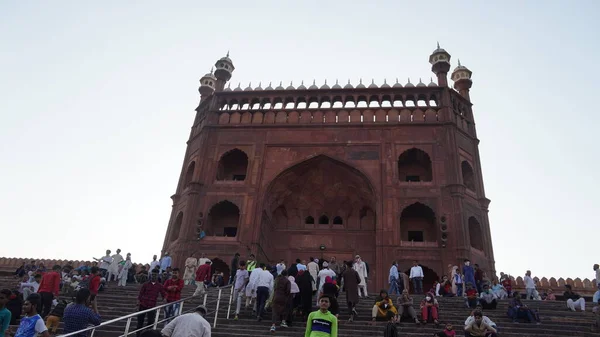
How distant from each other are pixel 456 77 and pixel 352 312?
19.0 metres

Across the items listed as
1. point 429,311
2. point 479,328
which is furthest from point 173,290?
point 479,328

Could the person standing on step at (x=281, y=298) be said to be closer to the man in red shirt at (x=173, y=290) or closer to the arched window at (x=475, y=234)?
the man in red shirt at (x=173, y=290)

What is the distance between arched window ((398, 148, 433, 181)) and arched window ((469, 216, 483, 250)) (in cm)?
292

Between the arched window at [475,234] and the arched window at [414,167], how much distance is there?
2917 millimetres

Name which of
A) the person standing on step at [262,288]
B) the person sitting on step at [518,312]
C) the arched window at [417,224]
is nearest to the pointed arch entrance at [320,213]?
the arched window at [417,224]

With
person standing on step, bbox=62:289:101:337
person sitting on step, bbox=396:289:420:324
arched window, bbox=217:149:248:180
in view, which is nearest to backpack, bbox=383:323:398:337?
person sitting on step, bbox=396:289:420:324

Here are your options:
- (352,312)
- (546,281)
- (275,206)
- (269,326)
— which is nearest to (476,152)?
(546,281)

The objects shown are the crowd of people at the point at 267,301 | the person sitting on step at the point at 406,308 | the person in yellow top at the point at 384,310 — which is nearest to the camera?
the crowd of people at the point at 267,301

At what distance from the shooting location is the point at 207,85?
26.9m

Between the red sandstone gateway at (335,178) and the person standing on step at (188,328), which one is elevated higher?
the red sandstone gateway at (335,178)

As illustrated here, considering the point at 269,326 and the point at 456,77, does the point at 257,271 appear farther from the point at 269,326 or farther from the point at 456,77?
the point at 456,77

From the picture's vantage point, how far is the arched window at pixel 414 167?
22.3 m

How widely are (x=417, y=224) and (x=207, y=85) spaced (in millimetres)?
14331

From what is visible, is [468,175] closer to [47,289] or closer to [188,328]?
[47,289]
